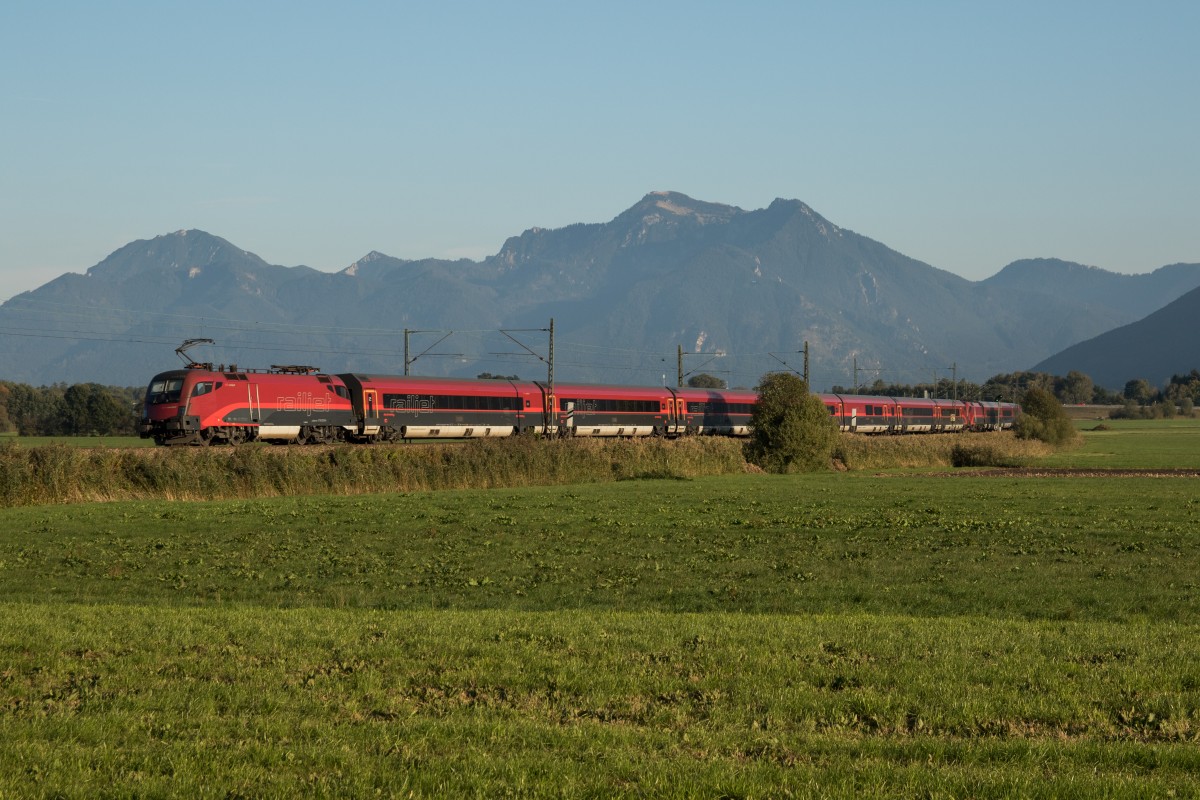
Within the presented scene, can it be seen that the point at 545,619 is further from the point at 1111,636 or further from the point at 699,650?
the point at 1111,636

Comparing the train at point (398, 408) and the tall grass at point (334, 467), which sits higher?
→ the train at point (398, 408)

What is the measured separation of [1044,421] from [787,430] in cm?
4072

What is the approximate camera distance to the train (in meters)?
53.4

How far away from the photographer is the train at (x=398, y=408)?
175 feet

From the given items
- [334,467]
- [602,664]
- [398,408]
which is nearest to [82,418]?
[398,408]

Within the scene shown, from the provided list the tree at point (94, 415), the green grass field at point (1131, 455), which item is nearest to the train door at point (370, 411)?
the green grass field at point (1131, 455)

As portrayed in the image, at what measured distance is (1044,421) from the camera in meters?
92.8

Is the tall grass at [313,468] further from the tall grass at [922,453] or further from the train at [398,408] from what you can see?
the tall grass at [922,453]

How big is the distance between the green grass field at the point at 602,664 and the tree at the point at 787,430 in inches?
1289

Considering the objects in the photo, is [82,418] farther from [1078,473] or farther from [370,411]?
[1078,473]

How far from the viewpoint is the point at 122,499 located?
38562 millimetres

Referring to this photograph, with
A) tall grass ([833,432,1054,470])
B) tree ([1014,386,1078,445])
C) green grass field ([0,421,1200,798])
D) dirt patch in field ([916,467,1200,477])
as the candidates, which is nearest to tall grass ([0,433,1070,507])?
tall grass ([833,432,1054,470])

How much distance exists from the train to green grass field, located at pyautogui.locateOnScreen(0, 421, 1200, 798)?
2688 centimetres

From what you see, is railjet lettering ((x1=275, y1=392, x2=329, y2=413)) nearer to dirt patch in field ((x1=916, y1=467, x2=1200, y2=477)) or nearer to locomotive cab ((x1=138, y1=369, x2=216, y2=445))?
locomotive cab ((x1=138, y1=369, x2=216, y2=445))
